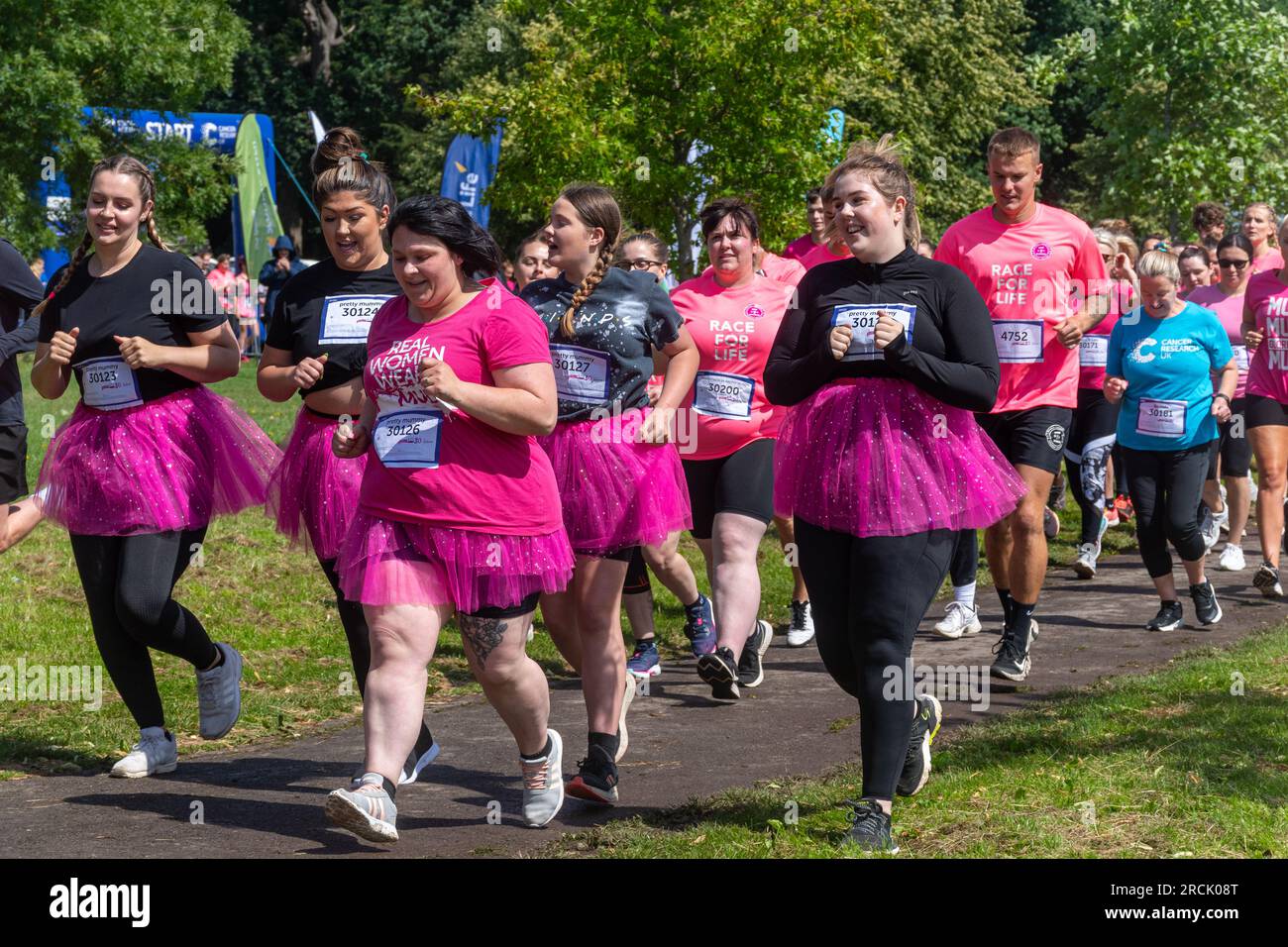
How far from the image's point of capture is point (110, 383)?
20.9 feet

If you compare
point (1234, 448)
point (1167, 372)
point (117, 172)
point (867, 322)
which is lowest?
point (1234, 448)

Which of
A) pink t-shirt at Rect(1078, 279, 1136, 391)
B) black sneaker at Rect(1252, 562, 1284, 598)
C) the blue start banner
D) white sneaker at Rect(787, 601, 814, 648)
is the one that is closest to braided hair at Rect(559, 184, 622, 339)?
white sneaker at Rect(787, 601, 814, 648)

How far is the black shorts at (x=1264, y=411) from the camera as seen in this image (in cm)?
1064

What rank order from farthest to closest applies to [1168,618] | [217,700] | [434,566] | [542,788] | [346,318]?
[1168,618], [217,700], [346,318], [542,788], [434,566]

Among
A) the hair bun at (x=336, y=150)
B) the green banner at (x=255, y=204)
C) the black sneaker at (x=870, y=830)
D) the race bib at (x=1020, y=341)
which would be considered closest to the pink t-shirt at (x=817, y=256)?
the race bib at (x=1020, y=341)

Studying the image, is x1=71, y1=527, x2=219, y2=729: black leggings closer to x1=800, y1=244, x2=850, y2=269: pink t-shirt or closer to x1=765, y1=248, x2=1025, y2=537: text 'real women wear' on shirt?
x1=765, y1=248, x2=1025, y2=537: text 'real women wear' on shirt

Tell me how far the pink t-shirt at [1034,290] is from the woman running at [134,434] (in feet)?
12.5

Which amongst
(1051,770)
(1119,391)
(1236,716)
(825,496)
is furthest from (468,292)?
(1119,391)

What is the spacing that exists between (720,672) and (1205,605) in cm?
373

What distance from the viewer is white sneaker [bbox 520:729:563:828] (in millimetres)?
5660

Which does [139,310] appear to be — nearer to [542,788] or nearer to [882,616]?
[542,788]

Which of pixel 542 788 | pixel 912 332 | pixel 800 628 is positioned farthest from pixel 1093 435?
pixel 542 788

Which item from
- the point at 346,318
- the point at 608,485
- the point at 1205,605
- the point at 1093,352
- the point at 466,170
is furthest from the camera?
the point at 466,170

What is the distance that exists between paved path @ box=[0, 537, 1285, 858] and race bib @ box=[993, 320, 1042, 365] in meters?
1.63
